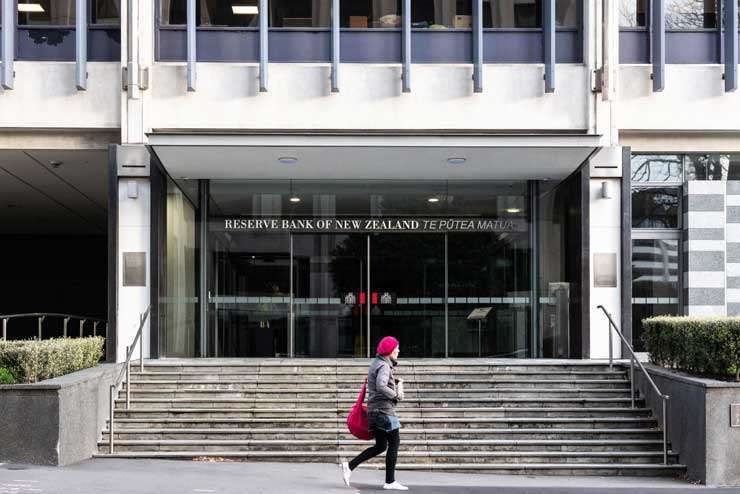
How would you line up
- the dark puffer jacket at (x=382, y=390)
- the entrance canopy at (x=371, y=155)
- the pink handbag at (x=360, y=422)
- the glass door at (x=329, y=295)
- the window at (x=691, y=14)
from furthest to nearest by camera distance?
1. the glass door at (x=329, y=295)
2. the window at (x=691, y=14)
3. the entrance canopy at (x=371, y=155)
4. the pink handbag at (x=360, y=422)
5. the dark puffer jacket at (x=382, y=390)

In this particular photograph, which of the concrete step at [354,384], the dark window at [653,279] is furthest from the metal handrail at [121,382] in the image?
the dark window at [653,279]

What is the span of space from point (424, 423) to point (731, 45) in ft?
28.0

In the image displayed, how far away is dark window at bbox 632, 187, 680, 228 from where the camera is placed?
17.6 metres

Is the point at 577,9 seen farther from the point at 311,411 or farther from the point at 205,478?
the point at 205,478

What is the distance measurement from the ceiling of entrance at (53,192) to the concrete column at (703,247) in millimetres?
A: 10704

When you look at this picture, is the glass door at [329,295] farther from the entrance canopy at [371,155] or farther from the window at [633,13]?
the window at [633,13]

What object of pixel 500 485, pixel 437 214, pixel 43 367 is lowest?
pixel 500 485

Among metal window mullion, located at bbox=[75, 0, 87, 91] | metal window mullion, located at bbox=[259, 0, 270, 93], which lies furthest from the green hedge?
metal window mullion, located at bbox=[75, 0, 87, 91]

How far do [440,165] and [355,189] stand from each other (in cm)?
229

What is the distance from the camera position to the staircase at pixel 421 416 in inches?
498

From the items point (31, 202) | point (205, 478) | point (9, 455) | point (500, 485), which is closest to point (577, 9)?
point (500, 485)

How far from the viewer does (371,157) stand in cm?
1611

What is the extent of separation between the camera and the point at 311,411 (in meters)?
13.7

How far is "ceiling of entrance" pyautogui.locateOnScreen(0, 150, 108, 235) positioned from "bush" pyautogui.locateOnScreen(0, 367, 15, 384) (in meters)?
5.88
